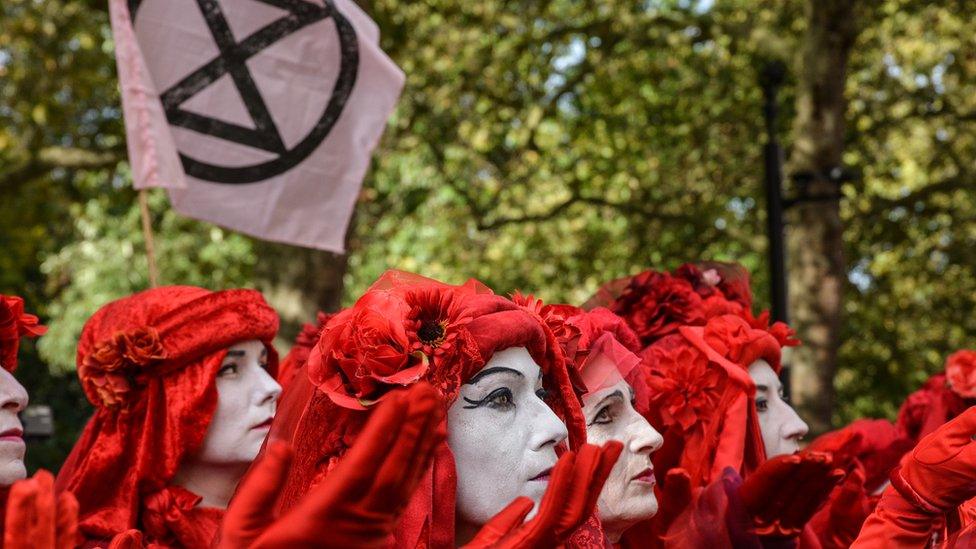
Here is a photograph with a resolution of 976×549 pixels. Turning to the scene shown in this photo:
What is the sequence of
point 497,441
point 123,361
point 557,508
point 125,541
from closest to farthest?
point 557,508 → point 125,541 → point 497,441 → point 123,361

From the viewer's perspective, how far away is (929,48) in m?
16.0

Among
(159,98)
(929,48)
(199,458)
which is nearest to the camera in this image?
(199,458)

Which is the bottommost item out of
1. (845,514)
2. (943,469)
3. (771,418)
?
(845,514)

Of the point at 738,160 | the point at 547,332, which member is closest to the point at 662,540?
the point at 547,332

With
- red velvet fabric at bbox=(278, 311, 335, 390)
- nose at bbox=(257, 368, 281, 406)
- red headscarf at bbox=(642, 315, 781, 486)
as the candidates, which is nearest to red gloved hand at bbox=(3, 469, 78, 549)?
nose at bbox=(257, 368, 281, 406)

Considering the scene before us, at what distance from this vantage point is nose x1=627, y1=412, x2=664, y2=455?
4.19 meters

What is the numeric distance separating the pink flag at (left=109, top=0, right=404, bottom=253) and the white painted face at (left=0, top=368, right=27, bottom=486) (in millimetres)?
2271

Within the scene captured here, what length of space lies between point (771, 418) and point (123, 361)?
2.28m

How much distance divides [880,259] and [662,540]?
525 inches

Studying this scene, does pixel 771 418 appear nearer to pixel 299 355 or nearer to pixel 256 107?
pixel 299 355

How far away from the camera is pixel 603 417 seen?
428 centimetres

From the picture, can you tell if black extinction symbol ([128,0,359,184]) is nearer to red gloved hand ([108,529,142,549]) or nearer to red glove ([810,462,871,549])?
red glove ([810,462,871,549])

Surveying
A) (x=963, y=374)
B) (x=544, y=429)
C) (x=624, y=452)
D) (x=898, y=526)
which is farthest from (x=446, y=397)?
(x=963, y=374)

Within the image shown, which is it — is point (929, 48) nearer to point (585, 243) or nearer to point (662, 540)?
point (585, 243)
